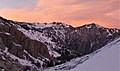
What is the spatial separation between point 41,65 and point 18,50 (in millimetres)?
16527

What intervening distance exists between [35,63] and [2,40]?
2410 cm

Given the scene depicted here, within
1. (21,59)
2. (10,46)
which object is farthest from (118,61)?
(10,46)

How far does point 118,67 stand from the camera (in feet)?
98.8

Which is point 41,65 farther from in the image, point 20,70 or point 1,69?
point 1,69

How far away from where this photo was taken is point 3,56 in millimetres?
162000

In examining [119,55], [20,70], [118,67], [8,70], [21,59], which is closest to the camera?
[118,67]

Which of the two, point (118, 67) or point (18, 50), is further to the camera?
point (18, 50)

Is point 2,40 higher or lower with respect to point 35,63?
higher

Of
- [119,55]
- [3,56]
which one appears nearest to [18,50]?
[3,56]

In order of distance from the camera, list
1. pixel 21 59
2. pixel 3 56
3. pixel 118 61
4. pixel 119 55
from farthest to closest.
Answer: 1. pixel 21 59
2. pixel 3 56
3. pixel 119 55
4. pixel 118 61

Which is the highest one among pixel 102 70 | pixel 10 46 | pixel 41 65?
pixel 102 70

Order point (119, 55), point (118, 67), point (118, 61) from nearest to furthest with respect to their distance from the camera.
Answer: point (118, 67)
point (118, 61)
point (119, 55)

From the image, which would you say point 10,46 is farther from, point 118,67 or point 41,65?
point 118,67

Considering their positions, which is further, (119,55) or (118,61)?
(119,55)
